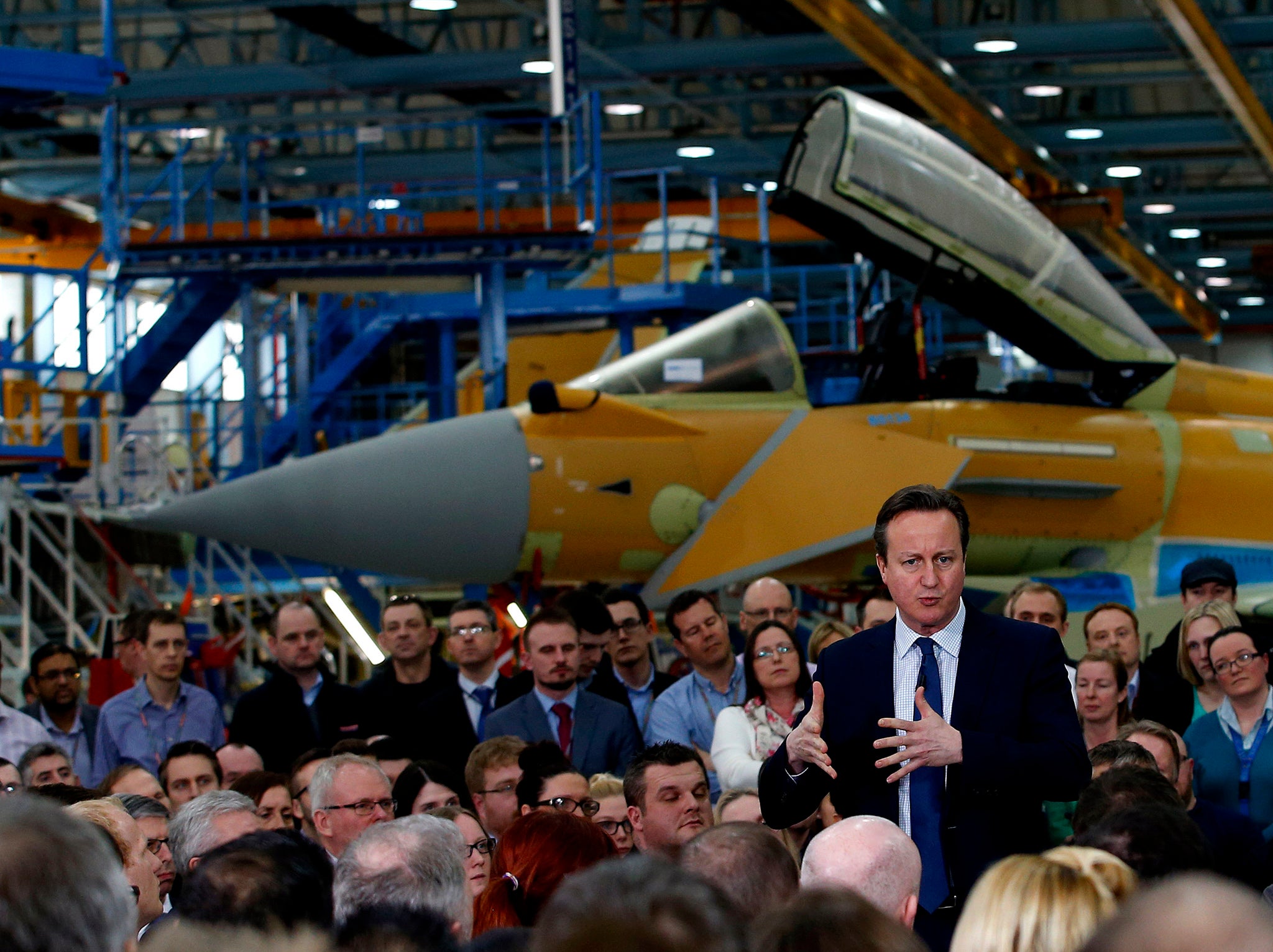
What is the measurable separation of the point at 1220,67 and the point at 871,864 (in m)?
14.1

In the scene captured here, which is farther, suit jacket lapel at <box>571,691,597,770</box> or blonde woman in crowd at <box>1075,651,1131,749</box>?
suit jacket lapel at <box>571,691,597,770</box>

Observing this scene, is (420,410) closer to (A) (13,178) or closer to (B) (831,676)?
(A) (13,178)

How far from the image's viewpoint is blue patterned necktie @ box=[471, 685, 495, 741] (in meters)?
6.86

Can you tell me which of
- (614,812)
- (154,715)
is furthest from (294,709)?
(614,812)

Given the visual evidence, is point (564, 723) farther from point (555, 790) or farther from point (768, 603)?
point (555, 790)

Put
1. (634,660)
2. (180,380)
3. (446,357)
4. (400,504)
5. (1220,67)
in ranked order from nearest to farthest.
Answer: (634,660) → (400,504) → (1220,67) → (446,357) → (180,380)

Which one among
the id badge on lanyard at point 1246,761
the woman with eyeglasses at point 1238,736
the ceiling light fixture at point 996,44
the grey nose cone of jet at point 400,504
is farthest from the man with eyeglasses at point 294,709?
the ceiling light fixture at point 996,44

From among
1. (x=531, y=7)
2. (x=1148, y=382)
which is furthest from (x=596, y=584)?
(x=531, y=7)

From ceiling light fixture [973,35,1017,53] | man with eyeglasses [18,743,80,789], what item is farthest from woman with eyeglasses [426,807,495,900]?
ceiling light fixture [973,35,1017,53]

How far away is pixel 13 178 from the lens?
23.0 meters

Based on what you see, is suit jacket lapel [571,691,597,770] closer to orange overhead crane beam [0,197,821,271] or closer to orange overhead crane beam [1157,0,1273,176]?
orange overhead crane beam [1157,0,1273,176]

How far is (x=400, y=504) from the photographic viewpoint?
952 cm

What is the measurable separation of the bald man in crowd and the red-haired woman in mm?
659

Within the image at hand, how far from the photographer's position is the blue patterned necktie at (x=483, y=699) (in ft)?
22.5
